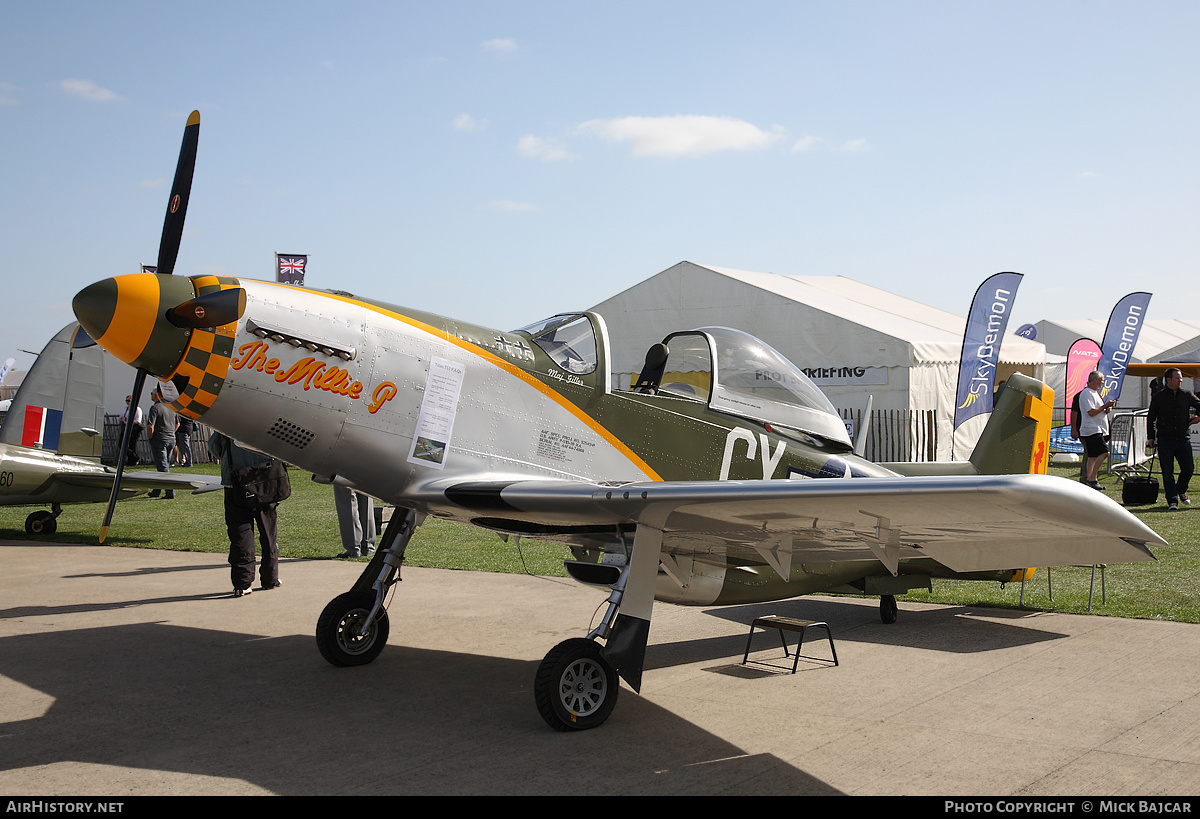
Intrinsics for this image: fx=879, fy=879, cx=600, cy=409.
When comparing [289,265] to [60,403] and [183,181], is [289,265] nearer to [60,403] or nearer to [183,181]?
[60,403]

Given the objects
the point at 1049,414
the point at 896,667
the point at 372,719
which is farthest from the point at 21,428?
the point at 1049,414

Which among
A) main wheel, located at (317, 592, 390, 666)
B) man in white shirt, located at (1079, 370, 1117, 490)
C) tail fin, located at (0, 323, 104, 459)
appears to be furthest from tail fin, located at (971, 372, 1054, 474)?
tail fin, located at (0, 323, 104, 459)

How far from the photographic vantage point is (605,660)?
15.9ft

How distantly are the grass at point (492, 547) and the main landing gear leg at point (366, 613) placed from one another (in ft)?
3.74

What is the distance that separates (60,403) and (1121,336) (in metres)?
21.2

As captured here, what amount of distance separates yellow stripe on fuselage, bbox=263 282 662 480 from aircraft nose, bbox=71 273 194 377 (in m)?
0.59

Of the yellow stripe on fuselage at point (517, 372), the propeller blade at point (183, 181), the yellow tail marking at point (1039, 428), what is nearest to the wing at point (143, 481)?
the propeller blade at point (183, 181)

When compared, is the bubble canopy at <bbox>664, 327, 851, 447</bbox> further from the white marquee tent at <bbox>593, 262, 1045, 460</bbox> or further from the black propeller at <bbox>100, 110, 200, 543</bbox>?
the white marquee tent at <bbox>593, 262, 1045, 460</bbox>

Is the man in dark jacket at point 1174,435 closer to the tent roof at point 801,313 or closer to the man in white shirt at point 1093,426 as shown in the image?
the man in white shirt at point 1093,426

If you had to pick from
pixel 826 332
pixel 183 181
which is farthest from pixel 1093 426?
pixel 183 181

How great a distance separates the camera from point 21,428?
41.1 ft
